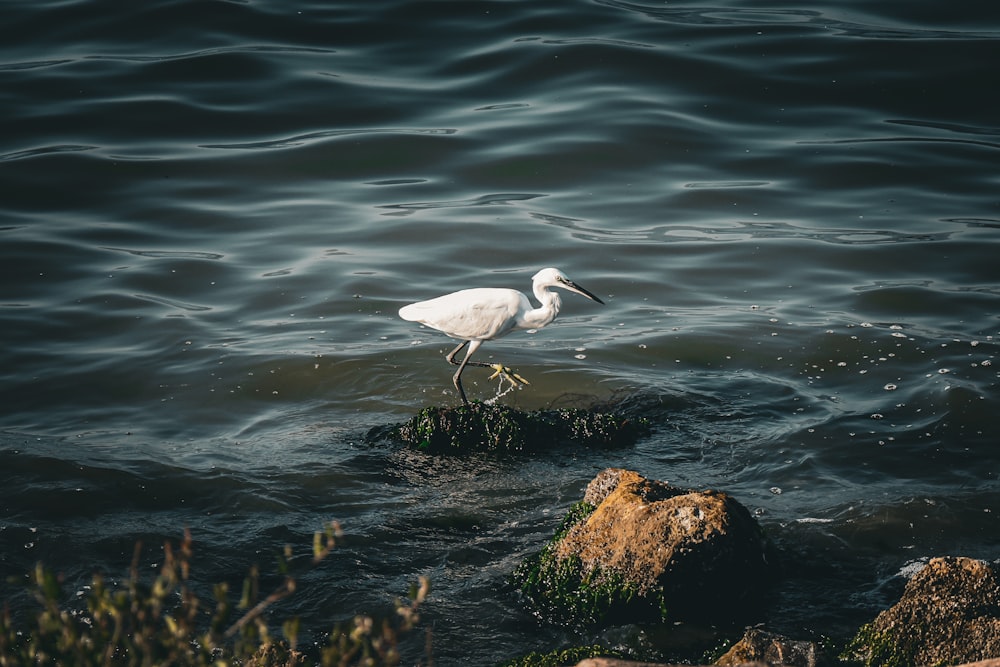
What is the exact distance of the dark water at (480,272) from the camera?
671cm

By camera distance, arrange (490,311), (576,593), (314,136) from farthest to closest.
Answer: (314,136) → (490,311) → (576,593)

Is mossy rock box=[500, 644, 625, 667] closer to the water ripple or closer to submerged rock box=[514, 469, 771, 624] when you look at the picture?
submerged rock box=[514, 469, 771, 624]

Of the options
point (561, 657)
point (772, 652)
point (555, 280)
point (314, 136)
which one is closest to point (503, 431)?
point (555, 280)

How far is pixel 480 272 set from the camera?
1182 cm

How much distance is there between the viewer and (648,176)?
14625 millimetres

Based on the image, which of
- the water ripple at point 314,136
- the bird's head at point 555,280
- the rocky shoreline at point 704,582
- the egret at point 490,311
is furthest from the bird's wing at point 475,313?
the water ripple at point 314,136

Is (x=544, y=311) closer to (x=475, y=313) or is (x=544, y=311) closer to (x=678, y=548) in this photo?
(x=475, y=313)

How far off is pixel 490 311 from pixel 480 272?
3.58 meters

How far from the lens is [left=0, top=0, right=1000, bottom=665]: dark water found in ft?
22.0

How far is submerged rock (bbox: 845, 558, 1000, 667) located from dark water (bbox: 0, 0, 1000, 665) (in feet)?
1.89

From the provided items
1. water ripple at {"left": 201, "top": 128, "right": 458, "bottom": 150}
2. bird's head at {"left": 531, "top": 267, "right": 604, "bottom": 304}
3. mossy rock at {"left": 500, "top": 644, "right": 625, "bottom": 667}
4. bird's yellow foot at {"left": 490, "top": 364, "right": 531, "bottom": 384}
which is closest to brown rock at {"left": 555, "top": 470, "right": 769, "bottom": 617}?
mossy rock at {"left": 500, "top": 644, "right": 625, "bottom": 667}

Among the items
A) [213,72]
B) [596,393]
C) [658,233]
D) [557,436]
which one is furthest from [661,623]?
[213,72]

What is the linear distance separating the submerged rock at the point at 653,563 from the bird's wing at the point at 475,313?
115 inches

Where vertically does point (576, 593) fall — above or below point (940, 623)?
below
